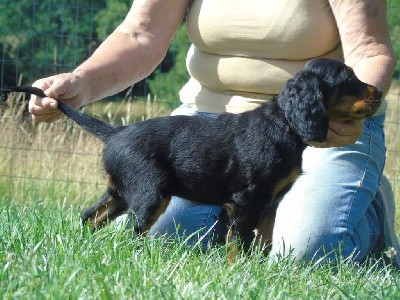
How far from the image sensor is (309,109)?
4.09 m

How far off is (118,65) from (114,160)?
703 millimetres

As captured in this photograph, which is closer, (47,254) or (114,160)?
(47,254)

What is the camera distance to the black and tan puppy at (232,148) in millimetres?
4129

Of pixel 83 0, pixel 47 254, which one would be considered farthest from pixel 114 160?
pixel 83 0

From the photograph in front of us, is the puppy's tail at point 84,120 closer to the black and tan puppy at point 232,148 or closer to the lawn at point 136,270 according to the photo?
the black and tan puppy at point 232,148

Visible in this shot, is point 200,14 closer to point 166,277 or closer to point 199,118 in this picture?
point 199,118

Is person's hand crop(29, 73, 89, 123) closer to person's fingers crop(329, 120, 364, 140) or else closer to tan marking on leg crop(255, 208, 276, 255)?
tan marking on leg crop(255, 208, 276, 255)

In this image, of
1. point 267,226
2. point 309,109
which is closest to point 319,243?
point 267,226

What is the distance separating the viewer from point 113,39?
501cm

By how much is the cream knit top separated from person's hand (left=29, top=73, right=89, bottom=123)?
28.8 inches

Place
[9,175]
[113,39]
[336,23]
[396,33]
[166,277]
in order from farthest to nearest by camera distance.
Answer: [396,33] → [9,175] → [113,39] → [336,23] → [166,277]

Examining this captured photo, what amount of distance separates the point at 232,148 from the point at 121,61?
37.6 inches

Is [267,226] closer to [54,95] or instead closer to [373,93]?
[373,93]

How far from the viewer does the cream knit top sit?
4668mm
